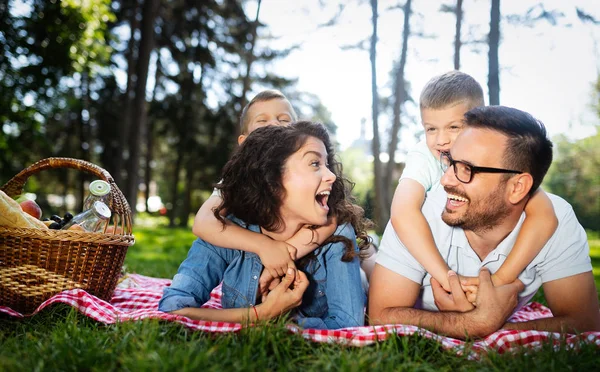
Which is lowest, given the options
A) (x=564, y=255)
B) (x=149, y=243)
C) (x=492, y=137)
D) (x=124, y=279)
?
(x=149, y=243)

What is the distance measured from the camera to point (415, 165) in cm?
308

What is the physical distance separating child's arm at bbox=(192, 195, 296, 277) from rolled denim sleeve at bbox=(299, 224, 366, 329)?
0.88 feet

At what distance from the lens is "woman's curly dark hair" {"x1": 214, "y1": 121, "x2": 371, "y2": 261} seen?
279 cm

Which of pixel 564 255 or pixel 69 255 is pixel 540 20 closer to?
pixel 564 255

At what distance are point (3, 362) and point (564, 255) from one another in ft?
8.24

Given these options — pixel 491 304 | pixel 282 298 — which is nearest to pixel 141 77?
pixel 282 298

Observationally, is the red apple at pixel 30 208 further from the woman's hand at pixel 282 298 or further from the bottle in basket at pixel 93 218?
the woman's hand at pixel 282 298

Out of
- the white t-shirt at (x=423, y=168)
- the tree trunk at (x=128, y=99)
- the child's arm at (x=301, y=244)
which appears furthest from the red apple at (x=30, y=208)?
the tree trunk at (x=128, y=99)

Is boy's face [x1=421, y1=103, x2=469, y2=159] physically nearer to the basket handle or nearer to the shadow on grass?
the basket handle

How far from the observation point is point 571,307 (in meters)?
2.53

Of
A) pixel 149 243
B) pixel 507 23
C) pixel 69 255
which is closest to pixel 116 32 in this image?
pixel 149 243

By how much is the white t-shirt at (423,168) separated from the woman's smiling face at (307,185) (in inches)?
21.4

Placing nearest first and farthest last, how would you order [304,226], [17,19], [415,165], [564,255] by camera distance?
[564,255]
[304,226]
[415,165]
[17,19]

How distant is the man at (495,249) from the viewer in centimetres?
245
